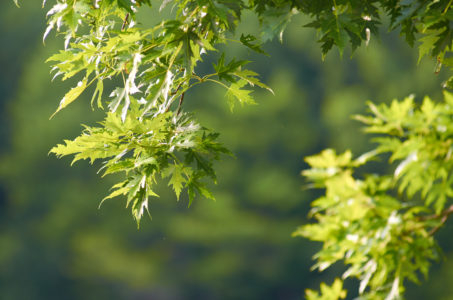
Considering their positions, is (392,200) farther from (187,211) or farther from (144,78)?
(187,211)

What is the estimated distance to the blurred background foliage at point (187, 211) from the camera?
1019 centimetres

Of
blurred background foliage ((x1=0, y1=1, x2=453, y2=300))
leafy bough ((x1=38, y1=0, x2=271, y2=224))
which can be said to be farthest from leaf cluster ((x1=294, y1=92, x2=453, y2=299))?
blurred background foliage ((x1=0, y1=1, x2=453, y2=300))

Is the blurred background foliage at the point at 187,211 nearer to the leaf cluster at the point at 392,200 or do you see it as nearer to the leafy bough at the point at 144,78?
the leafy bough at the point at 144,78

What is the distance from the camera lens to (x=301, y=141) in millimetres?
10656

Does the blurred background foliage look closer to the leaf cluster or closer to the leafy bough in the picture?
the leafy bough

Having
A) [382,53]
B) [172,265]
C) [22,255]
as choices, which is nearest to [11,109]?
[22,255]

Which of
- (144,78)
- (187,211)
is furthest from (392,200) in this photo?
(187,211)

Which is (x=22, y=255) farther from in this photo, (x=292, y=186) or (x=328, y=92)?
(x=328, y=92)

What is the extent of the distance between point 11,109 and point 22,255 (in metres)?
2.74

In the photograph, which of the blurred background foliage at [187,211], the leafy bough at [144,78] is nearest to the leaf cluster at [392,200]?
the leafy bough at [144,78]

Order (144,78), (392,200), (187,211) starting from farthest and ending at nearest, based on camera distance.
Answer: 1. (187,211)
2. (144,78)
3. (392,200)

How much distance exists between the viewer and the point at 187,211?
10398 mm

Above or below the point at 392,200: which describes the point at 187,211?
above

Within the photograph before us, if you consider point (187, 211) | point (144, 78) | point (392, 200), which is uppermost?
point (187, 211)
